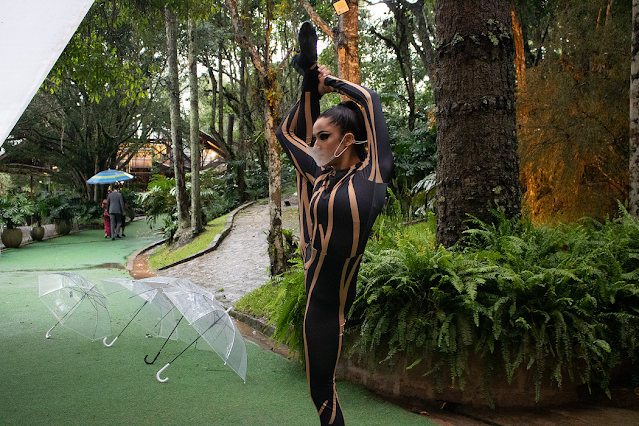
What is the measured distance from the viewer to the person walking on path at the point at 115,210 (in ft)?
57.8

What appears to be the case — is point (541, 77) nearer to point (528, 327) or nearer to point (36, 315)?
point (528, 327)

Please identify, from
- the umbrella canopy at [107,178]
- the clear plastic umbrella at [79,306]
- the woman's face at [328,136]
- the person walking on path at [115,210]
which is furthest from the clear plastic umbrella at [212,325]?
the umbrella canopy at [107,178]

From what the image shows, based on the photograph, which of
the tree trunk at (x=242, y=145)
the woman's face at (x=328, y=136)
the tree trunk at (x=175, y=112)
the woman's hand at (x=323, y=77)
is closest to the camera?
the woman's face at (x=328, y=136)

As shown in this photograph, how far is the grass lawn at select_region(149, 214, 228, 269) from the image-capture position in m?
12.5

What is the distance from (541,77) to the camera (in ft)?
26.0

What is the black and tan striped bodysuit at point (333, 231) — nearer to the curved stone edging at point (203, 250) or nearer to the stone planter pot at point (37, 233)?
the curved stone edging at point (203, 250)

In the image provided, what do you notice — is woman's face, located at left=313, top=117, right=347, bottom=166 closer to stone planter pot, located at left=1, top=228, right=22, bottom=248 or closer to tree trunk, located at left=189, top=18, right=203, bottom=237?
tree trunk, located at left=189, top=18, right=203, bottom=237

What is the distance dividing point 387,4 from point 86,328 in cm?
1686

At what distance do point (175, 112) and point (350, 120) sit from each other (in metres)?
13.1

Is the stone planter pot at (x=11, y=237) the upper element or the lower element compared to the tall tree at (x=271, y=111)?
lower

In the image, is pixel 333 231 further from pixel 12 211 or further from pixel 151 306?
pixel 12 211

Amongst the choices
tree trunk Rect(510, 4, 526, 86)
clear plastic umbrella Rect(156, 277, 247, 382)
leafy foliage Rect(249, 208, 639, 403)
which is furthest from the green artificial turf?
tree trunk Rect(510, 4, 526, 86)

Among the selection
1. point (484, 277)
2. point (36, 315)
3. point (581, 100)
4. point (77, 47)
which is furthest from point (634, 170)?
point (77, 47)

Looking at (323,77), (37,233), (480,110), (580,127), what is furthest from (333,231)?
(37,233)
